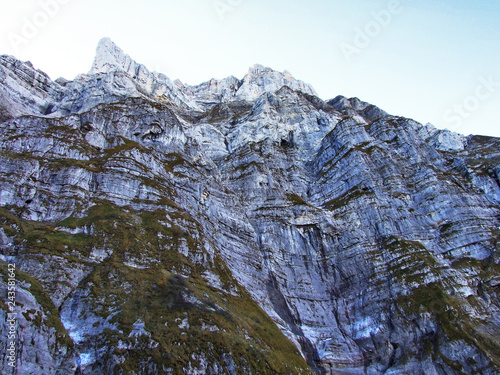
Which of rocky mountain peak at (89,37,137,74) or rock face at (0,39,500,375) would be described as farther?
rocky mountain peak at (89,37,137,74)

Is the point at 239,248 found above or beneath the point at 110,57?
beneath

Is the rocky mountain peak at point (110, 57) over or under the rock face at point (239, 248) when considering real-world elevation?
over

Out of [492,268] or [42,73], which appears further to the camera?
[42,73]

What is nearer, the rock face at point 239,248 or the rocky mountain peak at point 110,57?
the rock face at point 239,248

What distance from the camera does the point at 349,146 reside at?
105625 mm

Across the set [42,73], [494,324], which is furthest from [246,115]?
[494,324]

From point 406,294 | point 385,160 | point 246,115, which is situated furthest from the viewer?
point 246,115

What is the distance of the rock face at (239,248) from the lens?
4053cm

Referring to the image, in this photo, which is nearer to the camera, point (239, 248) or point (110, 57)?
point (239, 248)

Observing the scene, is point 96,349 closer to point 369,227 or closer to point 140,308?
point 140,308

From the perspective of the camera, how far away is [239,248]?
76.8 metres

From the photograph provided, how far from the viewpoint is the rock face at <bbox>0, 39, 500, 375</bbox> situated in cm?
4053

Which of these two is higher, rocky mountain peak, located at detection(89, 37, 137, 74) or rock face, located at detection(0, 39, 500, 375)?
rocky mountain peak, located at detection(89, 37, 137, 74)

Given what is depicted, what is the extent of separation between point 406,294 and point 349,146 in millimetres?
53961
